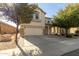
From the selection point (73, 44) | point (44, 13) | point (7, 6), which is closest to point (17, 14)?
point (7, 6)

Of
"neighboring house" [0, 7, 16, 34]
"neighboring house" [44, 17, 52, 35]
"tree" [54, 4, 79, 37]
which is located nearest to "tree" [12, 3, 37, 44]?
"neighboring house" [0, 7, 16, 34]

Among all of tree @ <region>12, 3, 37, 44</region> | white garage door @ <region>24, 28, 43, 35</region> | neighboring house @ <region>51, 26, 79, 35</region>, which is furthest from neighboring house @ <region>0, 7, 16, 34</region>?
neighboring house @ <region>51, 26, 79, 35</region>

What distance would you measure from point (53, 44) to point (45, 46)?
13cm

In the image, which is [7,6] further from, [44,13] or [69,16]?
[69,16]

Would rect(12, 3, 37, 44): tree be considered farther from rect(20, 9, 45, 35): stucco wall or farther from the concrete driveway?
the concrete driveway

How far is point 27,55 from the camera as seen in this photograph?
12.2 feet

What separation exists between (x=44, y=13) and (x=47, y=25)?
204mm

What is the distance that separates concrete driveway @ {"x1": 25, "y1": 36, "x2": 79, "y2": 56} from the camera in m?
3.72

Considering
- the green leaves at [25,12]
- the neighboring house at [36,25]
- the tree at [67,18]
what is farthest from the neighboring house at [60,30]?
the green leaves at [25,12]

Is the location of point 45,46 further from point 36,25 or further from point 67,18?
point 67,18

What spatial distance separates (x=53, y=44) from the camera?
3.77 m

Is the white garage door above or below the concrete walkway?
above

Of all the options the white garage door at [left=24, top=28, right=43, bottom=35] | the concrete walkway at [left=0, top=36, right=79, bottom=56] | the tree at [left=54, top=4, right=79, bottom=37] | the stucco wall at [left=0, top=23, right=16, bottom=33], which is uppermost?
the tree at [left=54, top=4, right=79, bottom=37]

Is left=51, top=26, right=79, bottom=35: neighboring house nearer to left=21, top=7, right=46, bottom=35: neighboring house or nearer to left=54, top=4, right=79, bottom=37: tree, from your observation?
left=54, top=4, right=79, bottom=37: tree
